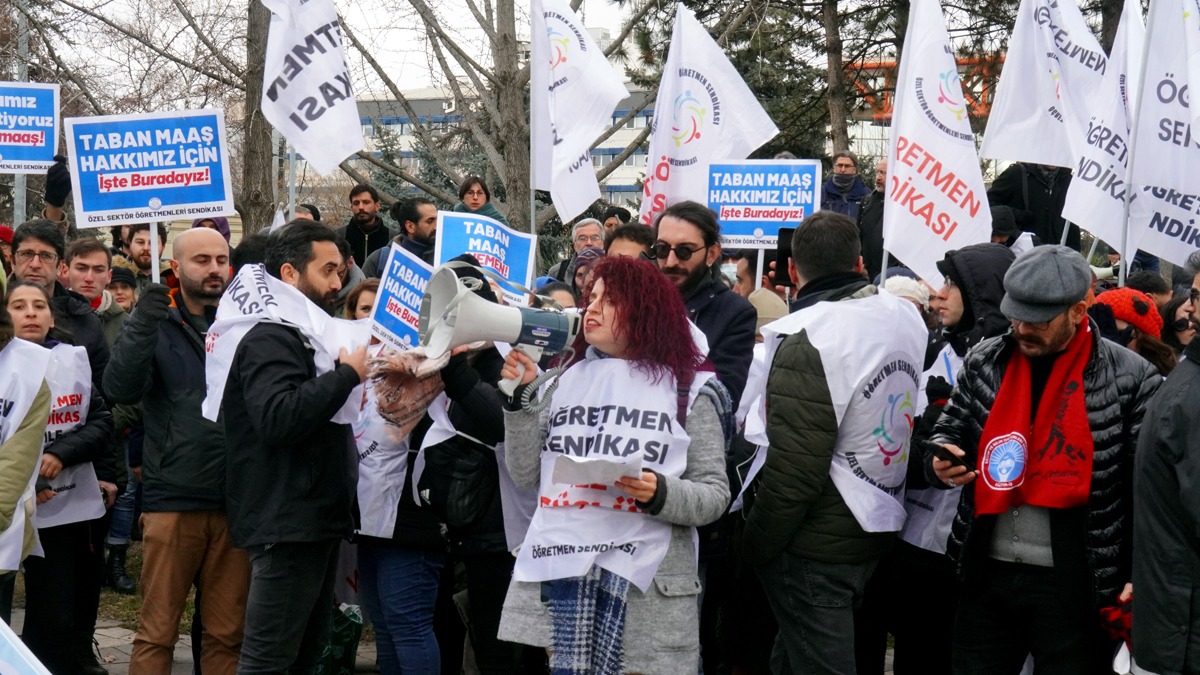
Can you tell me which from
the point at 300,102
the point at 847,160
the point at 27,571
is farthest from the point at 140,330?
the point at 847,160

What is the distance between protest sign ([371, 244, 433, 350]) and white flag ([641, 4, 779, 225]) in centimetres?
325

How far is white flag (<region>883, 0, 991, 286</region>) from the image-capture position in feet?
20.7

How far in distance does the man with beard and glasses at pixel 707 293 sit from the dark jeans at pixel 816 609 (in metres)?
0.84

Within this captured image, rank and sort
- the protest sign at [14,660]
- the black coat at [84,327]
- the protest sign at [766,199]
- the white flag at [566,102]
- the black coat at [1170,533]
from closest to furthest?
the protest sign at [14,660] < the black coat at [1170,533] < the black coat at [84,327] < the protest sign at [766,199] < the white flag at [566,102]

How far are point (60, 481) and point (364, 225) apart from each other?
5.08 m

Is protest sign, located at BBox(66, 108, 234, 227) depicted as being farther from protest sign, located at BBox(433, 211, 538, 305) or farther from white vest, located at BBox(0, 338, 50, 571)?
white vest, located at BBox(0, 338, 50, 571)

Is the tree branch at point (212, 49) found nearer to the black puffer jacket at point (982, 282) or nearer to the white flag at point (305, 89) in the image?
the white flag at point (305, 89)

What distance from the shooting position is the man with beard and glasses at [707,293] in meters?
5.36

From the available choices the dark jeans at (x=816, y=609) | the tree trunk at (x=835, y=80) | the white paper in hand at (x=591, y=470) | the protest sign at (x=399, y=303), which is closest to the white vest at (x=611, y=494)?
the white paper in hand at (x=591, y=470)

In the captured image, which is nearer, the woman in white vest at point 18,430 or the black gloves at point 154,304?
the woman in white vest at point 18,430

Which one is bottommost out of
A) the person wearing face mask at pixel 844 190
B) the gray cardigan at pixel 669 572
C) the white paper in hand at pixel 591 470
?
the gray cardigan at pixel 669 572

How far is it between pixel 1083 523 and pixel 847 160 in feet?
25.6

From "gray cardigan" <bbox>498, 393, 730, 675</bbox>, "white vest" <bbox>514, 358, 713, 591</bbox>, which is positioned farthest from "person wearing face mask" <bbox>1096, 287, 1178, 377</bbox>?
"white vest" <bbox>514, 358, 713, 591</bbox>

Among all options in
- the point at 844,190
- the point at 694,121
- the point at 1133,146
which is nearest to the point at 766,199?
the point at 694,121
